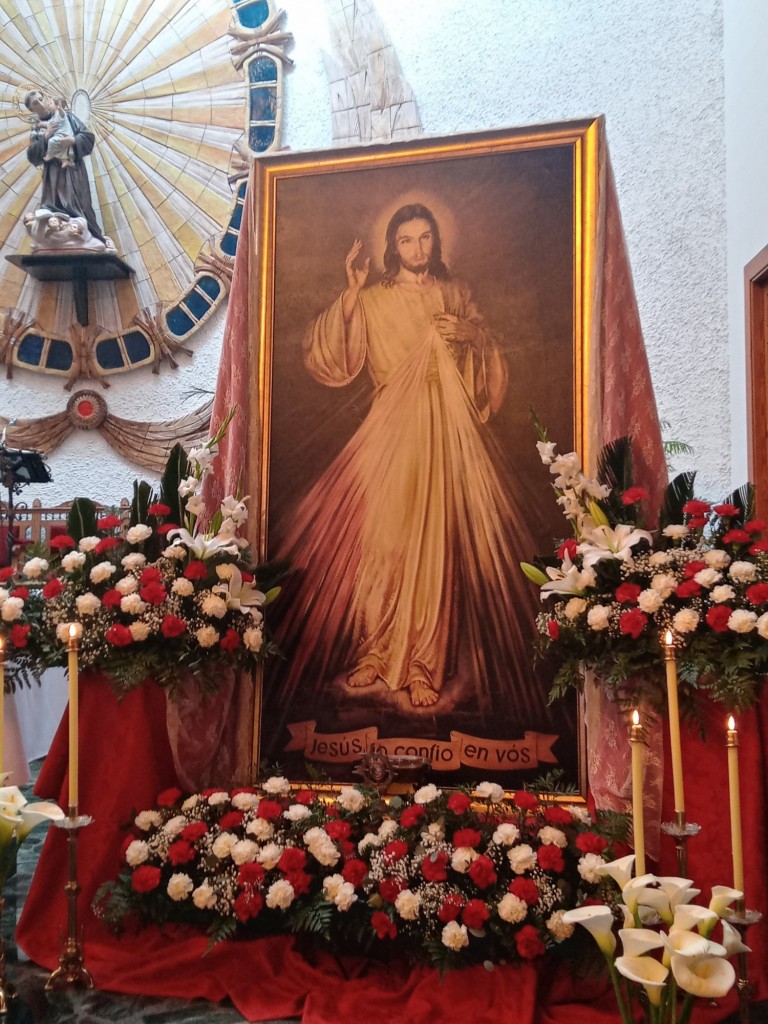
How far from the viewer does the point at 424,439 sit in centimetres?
338

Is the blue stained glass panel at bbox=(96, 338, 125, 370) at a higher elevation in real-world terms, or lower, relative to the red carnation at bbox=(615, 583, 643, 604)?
higher

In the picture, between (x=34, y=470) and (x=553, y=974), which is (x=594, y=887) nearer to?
(x=553, y=974)

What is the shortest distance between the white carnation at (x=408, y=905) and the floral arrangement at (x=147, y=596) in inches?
38.1

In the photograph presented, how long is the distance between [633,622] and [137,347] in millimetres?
5561

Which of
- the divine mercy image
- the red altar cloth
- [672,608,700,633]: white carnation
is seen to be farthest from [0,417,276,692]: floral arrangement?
[672,608,700,633]: white carnation

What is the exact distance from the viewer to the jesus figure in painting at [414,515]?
3242 mm

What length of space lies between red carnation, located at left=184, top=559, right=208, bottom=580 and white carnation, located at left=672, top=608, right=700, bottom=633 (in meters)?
1.55

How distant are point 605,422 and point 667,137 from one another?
395 centimetres

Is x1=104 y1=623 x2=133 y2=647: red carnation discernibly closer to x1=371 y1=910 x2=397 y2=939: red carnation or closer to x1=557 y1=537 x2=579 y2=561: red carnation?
x1=371 y1=910 x2=397 y2=939: red carnation

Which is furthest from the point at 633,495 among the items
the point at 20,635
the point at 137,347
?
the point at 137,347

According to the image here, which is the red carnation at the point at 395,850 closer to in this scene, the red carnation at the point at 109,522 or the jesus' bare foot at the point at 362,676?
the jesus' bare foot at the point at 362,676

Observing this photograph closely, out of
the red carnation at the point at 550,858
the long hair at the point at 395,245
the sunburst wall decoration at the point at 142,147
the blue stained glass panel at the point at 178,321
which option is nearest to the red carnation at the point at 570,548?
the red carnation at the point at 550,858

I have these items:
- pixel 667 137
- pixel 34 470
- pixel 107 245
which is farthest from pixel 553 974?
pixel 107 245

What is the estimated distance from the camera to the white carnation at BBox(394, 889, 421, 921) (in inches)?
97.7
